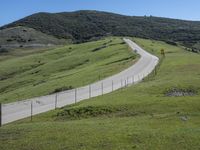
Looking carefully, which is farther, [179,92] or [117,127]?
[179,92]

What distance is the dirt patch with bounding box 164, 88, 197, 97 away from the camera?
44.6 m

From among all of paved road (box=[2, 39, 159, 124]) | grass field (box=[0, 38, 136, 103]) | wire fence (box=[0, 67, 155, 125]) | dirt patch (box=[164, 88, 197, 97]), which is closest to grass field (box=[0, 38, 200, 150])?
wire fence (box=[0, 67, 155, 125])

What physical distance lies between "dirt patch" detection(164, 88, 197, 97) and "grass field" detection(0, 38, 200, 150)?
12.1ft

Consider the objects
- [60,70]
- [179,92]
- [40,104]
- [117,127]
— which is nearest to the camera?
[117,127]

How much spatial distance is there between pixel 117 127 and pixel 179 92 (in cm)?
1887

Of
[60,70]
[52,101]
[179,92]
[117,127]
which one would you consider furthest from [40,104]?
[60,70]

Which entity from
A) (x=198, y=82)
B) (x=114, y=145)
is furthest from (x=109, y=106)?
(x=198, y=82)

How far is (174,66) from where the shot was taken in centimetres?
7819

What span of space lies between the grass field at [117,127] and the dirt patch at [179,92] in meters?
3.69

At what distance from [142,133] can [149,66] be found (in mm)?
65157

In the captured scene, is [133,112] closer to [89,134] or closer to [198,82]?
[89,134]

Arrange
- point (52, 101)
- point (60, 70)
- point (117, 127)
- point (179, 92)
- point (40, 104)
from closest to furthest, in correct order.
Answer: point (117, 127) → point (40, 104) → point (179, 92) → point (52, 101) → point (60, 70)

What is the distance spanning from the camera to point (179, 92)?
46.2 m

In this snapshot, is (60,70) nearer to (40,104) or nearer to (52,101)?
(52,101)
